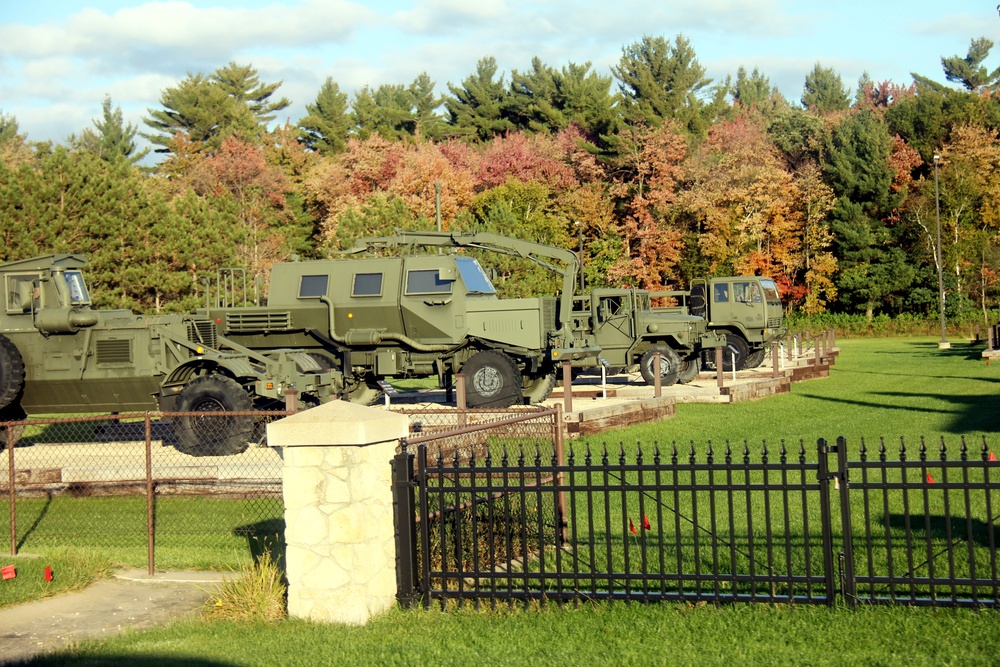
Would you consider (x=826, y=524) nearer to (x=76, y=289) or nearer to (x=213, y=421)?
(x=213, y=421)

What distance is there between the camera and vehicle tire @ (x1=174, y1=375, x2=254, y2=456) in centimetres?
1564

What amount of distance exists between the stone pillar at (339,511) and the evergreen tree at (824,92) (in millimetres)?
93135

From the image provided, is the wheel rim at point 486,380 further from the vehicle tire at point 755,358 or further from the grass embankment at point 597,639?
the grass embankment at point 597,639

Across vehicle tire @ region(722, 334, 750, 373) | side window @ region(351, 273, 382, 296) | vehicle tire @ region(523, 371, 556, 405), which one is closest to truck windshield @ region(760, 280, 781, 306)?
vehicle tire @ region(722, 334, 750, 373)

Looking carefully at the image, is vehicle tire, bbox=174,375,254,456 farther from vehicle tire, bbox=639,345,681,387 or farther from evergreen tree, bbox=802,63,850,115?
evergreen tree, bbox=802,63,850,115

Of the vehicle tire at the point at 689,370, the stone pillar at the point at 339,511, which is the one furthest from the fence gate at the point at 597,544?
the vehicle tire at the point at 689,370

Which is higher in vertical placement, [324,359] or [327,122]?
[327,122]

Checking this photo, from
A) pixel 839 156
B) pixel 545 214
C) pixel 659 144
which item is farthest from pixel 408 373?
pixel 839 156

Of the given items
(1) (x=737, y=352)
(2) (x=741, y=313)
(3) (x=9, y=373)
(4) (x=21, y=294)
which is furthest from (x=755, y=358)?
(3) (x=9, y=373)

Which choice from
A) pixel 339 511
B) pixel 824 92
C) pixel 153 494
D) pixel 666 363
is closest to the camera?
pixel 339 511

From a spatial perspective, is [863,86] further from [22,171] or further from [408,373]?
[408,373]

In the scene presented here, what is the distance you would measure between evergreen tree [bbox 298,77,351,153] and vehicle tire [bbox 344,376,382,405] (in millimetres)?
52529

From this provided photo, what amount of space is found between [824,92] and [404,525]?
323 ft

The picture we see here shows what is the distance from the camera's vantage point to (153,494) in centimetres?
1333
